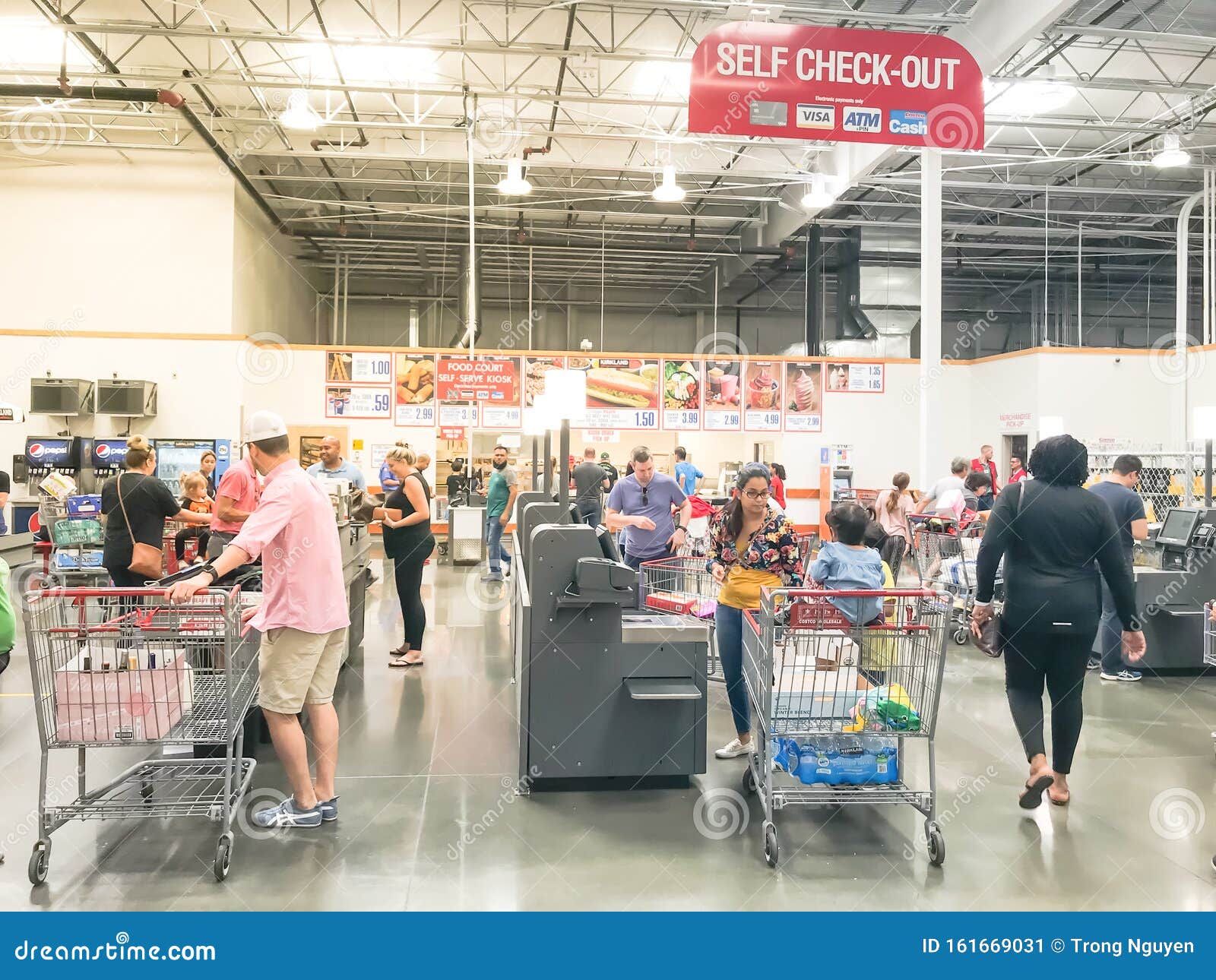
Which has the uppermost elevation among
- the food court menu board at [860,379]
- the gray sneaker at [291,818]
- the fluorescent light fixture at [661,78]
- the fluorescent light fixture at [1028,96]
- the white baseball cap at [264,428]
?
the fluorescent light fixture at [661,78]

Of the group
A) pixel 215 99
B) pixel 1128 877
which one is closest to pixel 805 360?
pixel 215 99

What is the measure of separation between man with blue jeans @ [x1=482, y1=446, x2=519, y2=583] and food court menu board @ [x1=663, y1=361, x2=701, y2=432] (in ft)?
18.0

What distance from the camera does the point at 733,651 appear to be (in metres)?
4.27

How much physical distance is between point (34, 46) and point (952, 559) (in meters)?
12.3

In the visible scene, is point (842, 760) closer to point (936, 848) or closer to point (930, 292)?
point (936, 848)

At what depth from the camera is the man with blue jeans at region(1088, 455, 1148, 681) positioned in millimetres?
5586

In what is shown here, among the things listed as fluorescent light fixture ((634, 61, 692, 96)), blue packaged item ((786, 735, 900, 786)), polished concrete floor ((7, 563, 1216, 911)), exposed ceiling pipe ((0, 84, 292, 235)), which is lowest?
polished concrete floor ((7, 563, 1216, 911))

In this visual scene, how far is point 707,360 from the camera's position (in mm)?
15906

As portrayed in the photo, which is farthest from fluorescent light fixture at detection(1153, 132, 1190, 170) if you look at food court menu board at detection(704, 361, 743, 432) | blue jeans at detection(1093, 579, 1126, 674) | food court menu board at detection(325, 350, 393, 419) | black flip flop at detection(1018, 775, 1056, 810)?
food court menu board at detection(325, 350, 393, 419)

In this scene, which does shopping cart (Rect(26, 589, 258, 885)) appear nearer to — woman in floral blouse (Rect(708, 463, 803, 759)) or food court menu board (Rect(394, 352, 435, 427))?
woman in floral blouse (Rect(708, 463, 803, 759))

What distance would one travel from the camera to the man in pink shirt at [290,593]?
3420mm

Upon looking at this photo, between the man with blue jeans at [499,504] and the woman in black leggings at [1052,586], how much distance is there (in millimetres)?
7055

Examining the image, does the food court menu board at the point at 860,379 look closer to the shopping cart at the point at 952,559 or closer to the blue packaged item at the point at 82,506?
the shopping cart at the point at 952,559

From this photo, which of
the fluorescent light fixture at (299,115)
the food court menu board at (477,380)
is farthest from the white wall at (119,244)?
the fluorescent light fixture at (299,115)
